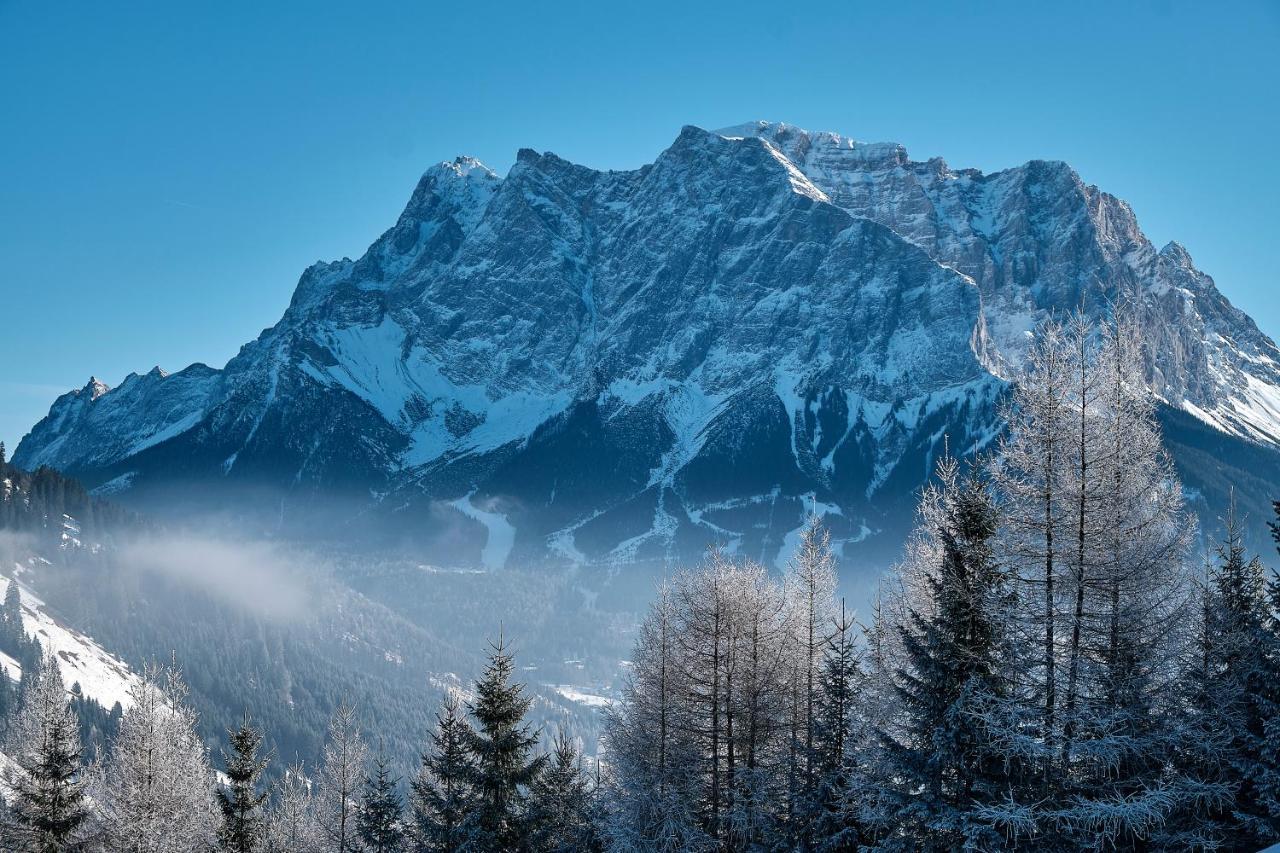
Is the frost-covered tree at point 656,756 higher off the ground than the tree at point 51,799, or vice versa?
the frost-covered tree at point 656,756

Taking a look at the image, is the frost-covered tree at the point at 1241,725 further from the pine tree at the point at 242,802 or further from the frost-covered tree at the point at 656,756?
the pine tree at the point at 242,802

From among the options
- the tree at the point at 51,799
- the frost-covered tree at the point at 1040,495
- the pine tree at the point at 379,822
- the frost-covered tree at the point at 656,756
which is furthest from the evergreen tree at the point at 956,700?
the tree at the point at 51,799

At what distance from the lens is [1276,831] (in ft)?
68.2

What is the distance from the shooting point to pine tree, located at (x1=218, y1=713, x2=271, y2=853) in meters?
38.2

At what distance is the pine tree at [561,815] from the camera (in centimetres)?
3572

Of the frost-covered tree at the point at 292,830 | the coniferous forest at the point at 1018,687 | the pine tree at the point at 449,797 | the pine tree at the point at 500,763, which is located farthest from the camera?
the frost-covered tree at the point at 292,830

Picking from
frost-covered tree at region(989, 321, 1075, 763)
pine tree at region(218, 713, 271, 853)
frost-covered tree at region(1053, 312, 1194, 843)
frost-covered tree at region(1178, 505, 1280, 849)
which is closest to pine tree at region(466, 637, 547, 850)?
pine tree at region(218, 713, 271, 853)

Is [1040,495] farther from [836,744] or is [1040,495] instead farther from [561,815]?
[561,815]

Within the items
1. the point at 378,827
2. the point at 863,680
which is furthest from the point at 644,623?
the point at 378,827

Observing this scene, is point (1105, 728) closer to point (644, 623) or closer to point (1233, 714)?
→ point (1233, 714)

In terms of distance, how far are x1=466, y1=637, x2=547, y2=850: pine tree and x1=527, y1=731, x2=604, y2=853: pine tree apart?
88 centimetres

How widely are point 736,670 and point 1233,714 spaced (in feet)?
57.0

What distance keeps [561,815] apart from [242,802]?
13.9 metres

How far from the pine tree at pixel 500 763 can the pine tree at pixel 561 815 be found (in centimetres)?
88
